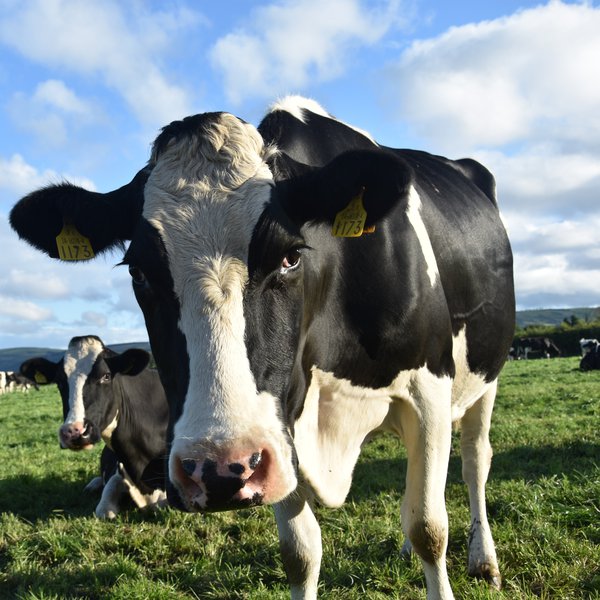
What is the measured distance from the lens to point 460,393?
4594 mm

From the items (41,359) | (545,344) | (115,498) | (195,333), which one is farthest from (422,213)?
(545,344)

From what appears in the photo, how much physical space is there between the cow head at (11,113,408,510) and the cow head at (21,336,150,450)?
3779 mm

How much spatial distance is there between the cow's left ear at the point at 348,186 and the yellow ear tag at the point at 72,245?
1.15m

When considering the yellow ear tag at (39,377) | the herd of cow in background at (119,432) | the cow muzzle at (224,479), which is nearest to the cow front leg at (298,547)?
the cow muzzle at (224,479)

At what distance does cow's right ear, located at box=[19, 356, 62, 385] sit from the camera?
24.9 ft

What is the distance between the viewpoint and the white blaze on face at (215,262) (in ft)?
7.36

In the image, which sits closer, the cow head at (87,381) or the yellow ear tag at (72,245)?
the yellow ear tag at (72,245)

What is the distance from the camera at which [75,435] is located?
6.57 metres

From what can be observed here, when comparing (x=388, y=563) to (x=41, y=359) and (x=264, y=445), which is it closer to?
(x=264, y=445)

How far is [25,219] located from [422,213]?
2.24 meters

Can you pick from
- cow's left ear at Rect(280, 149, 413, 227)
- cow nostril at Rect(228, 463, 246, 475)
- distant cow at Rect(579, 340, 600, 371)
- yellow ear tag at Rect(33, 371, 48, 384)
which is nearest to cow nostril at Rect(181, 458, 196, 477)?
cow nostril at Rect(228, 463, 246, 475)

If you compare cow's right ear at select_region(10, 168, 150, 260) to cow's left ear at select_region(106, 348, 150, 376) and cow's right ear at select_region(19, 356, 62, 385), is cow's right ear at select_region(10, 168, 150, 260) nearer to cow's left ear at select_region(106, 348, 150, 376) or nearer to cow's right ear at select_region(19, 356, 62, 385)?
cow's left ear at select_region(106, 348, 150, 376)

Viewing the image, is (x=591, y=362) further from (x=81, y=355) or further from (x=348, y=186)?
(x=348, y=186)

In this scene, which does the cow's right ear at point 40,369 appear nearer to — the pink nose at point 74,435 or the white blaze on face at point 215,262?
the pink nose at point 74,435
